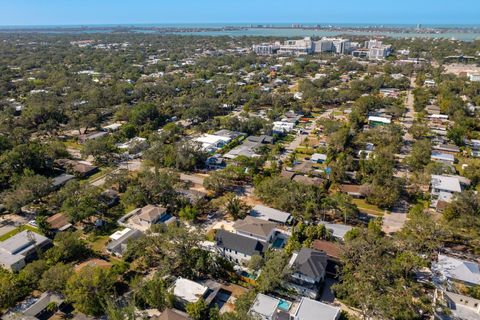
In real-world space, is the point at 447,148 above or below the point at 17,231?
above

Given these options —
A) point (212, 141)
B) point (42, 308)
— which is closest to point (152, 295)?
point (42, 308)

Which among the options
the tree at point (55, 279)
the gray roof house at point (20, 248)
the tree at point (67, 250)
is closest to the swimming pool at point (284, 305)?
the tree at point (55, 279)

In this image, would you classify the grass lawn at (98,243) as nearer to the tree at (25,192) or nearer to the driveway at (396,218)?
the tree at (25,192)

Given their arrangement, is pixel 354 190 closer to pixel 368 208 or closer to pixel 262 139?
pixel 368 208

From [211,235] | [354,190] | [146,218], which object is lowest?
[211,235]

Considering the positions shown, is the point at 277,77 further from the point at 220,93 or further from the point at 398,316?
the point at 398,316
